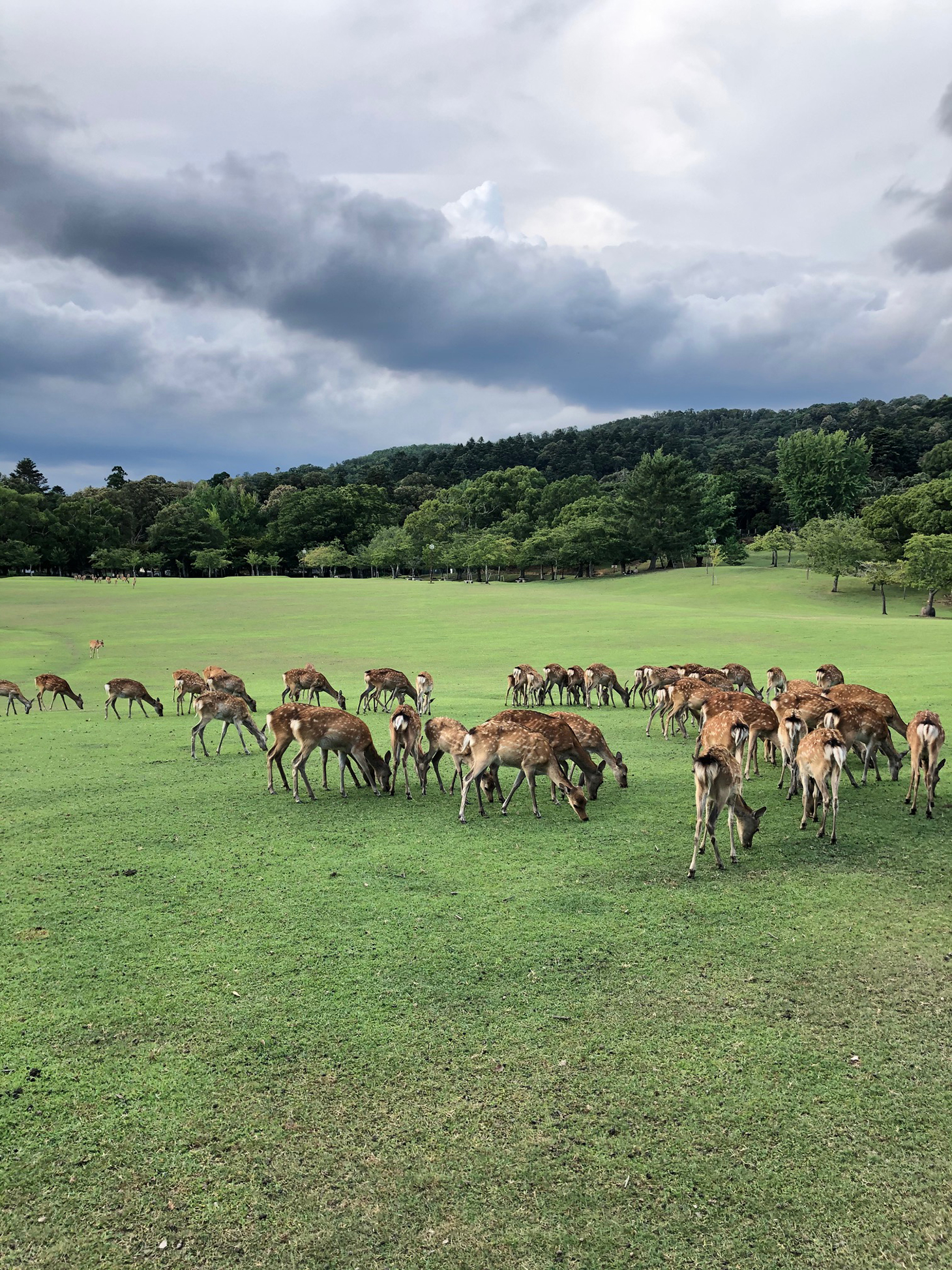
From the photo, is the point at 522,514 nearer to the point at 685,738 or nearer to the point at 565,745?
the point at 685,738

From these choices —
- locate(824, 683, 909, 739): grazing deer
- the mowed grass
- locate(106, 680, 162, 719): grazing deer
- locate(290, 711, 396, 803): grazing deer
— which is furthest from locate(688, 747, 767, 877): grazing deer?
locate(106, 680, 162, 719): grazing deer

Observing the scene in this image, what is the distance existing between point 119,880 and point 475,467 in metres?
167

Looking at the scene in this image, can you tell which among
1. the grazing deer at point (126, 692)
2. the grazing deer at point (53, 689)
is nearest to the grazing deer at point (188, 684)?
the grazing deer at point (126, 692)

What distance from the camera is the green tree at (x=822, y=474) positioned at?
9044cm

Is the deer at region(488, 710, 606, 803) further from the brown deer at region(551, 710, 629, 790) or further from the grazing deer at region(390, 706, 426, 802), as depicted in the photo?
the grazing deer at region(390, 706, 426, 802)

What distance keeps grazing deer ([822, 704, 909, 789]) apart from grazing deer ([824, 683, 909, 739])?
1.24 ft

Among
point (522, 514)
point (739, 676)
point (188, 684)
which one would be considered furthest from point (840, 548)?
point (188, 684)

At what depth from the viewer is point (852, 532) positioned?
62.9m

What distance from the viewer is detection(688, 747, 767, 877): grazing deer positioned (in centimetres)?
815

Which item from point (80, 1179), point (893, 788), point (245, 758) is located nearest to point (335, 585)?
point (245, 758)

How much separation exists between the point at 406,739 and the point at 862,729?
22.6 ft

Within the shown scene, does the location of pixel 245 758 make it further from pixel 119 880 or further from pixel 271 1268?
pixel 271 1268

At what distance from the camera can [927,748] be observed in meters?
9.66

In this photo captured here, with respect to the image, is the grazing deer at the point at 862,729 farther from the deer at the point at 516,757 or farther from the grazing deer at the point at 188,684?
the grazing deer at the point at 188,684
